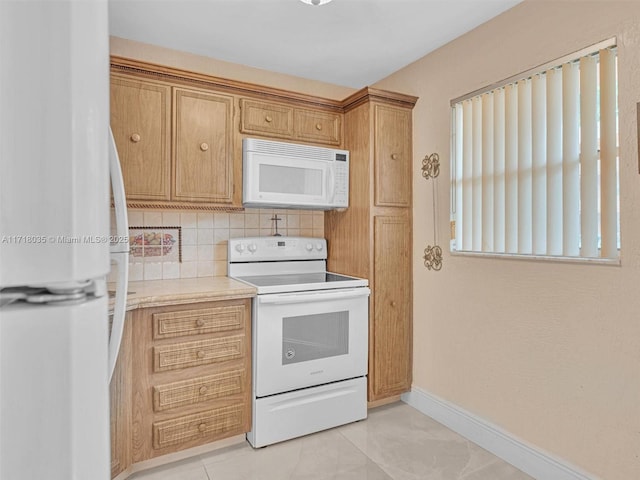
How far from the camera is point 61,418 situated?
27 centimetres

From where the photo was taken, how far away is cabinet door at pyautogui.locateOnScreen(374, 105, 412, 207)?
2549 millimetres

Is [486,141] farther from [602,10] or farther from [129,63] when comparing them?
[129,63]

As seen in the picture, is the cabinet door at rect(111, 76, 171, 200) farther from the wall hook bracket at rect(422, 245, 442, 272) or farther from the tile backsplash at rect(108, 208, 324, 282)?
the wall hook bracket at rect(422, 245, 442, 272)

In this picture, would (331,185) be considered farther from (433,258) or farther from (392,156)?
(433,258)

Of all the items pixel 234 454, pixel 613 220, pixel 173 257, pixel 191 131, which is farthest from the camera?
pixel 173 257

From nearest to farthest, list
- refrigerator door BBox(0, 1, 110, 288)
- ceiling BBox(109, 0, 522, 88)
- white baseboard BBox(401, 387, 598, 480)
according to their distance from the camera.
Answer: refrigerator door BBox(0, 1, 110, 288) → white baseboard BBox(401, 387, 598, 480) → ceiling BBox(109, 0, 522, 88)

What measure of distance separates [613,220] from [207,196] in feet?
6.85

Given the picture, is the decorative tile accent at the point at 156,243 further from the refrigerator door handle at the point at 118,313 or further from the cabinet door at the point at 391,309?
the cabinet door at the point at 391,309

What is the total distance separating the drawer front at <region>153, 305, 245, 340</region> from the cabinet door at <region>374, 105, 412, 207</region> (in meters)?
1.17

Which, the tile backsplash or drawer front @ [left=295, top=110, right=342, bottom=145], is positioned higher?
drawer front @ [left=295, top=110, right=342, bottom=145]

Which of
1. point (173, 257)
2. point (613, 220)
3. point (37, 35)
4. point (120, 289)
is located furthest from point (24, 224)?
point (173, 257)

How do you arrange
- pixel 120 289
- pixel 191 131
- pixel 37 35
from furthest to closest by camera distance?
1. pixel 191 131
2. pixel 120 289
3. pixel 37 35

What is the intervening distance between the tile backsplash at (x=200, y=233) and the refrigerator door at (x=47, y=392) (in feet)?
7.59

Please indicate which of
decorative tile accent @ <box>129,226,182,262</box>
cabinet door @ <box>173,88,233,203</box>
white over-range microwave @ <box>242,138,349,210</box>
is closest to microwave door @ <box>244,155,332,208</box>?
white over-range microwave @ <box>242,138,349,210</box>
